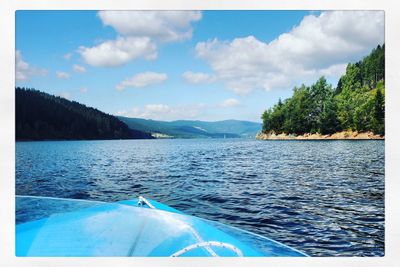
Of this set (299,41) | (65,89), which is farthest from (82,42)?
(299,41)

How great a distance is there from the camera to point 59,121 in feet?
11.7

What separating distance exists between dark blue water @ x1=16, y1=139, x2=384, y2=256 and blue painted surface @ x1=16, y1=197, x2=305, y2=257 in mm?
209

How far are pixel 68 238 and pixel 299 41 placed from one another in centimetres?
257

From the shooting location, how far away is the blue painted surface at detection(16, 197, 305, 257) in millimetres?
2495

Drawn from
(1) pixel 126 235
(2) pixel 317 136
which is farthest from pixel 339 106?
(1) pixel 126 235

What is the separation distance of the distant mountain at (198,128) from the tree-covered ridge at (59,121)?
0.40 feet

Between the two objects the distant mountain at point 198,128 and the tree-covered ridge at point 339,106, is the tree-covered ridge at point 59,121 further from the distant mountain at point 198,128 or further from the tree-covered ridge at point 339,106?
the tree-covered ridge at point 339,106

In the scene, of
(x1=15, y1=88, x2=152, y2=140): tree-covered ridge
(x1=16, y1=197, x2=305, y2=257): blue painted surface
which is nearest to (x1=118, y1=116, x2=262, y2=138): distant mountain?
(x1=15, y1=88, x2=152, y2=140): tree-covered ridge

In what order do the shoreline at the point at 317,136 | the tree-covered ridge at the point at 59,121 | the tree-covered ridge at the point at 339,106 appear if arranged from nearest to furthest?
the tree-covered ridge at the point at 59,121 < the tree-covered ridge at the point at 339,106 < the shoreline at the point at 317,136

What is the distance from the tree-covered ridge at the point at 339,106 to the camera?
3.11 meters

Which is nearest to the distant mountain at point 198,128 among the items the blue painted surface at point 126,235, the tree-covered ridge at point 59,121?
the tree-covered ridge at point 59,121

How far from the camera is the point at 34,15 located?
256cm
